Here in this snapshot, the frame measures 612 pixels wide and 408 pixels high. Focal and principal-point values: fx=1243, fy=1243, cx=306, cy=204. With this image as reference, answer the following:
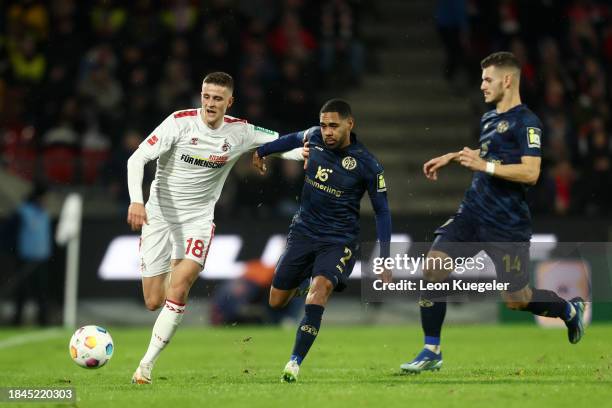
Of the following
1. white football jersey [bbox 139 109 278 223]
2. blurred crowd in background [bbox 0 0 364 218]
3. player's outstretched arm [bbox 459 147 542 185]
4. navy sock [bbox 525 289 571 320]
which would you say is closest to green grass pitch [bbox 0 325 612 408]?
navy sock [bbox 525 289 571 320]

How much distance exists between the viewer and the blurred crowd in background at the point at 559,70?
17062 millimetres

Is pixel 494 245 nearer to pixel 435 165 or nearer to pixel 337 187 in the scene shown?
pixel 435 165

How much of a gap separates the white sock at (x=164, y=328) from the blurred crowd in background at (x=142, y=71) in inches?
279

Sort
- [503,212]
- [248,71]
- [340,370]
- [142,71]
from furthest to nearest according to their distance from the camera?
[142,71]
[248,71]
[340,370]
[503,212]

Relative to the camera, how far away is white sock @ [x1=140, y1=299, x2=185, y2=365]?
375 inches

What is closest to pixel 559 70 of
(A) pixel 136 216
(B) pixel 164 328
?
(B) pixel 164 328

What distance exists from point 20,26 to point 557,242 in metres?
9.56

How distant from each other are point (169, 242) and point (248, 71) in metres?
8.84

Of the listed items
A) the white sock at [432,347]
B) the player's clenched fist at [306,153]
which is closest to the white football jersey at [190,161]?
the player's clenched fist at [306,153]

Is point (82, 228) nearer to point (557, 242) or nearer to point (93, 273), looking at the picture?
point (93, 273)

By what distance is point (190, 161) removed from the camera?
10062 millimetres

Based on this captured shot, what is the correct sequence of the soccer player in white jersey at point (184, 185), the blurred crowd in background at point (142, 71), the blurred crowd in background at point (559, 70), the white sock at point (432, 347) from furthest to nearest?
1. the blurred crowd in background at point (142, 71)
2. the blurred crowd in background at point (559, 70)
3. the white sock at point (432, 347)
4. the soccer player in white jersey at point (184, 185)

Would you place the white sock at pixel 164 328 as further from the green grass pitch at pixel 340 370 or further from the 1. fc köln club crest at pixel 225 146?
the 1. fc köln club crest at pixel 225 146

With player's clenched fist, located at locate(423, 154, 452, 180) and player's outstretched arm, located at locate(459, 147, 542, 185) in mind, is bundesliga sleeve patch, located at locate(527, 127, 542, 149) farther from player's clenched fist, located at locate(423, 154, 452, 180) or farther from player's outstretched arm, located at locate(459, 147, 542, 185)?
player's clenched fist, located at locate(423, 154, 452, 180)
